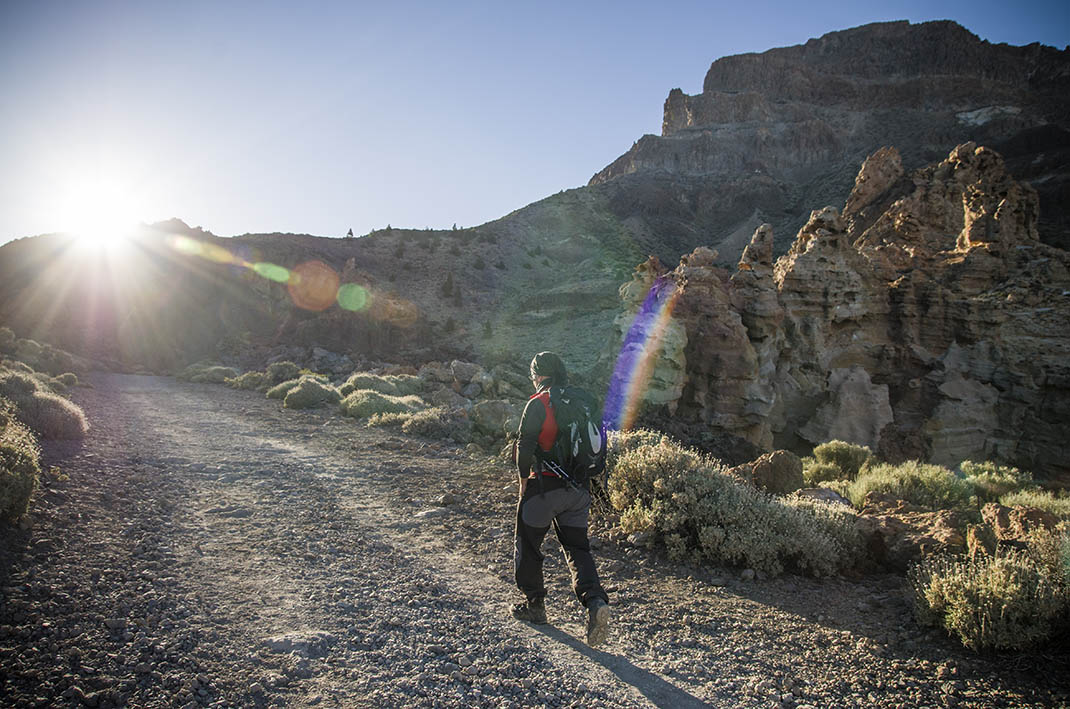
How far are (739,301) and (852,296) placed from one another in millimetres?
4277

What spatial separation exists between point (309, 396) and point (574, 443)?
12.2 m

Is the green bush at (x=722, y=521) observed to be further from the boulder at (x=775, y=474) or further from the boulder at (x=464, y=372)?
the boulder at (x=464, y=372)

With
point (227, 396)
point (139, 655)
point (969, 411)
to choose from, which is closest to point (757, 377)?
point (969, 411)

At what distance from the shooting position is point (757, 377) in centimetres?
1408

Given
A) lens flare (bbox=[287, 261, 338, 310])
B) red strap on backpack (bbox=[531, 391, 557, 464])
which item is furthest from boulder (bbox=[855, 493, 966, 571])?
lens flare (bbox=[287, 261, 338, 310])

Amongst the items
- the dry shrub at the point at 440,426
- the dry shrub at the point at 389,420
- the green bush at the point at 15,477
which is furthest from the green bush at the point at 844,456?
the green bush at the point at 15,477

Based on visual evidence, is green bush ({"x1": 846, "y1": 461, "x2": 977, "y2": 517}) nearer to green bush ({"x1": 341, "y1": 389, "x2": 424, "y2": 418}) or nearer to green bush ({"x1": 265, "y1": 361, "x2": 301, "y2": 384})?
green bush ({"x1": 341, "y1": 389, "x2": 424, "y2": 418})

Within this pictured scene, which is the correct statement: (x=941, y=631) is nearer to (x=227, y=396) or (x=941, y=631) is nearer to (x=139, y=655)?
(x=139, y=655)

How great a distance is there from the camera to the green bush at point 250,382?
1792 cm

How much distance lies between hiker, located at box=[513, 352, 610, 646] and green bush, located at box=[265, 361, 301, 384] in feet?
54.6

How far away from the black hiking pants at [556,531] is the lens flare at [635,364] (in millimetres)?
8863

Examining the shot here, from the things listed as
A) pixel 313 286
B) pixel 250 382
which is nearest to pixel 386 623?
pixel 250 382

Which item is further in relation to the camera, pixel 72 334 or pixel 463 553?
pixel 72 334

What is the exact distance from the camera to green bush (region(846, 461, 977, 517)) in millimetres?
7738
